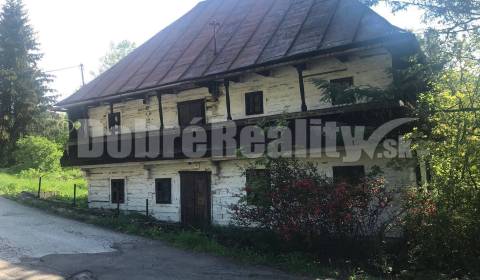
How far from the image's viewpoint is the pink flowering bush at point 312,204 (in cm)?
977

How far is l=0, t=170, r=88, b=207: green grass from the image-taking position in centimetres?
2205

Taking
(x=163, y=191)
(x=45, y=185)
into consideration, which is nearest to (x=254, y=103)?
(x=163, y=191)

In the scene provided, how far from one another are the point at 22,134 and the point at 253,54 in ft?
79.3

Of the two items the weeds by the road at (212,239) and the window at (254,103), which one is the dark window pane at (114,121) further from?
the window at (254,103)

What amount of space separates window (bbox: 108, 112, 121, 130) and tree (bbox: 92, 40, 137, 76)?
1415 inches

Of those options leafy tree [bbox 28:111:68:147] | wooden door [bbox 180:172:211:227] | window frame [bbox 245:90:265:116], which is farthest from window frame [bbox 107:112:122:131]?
leafy tree [bbox 28:111:68:147]

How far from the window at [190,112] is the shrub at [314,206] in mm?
6383

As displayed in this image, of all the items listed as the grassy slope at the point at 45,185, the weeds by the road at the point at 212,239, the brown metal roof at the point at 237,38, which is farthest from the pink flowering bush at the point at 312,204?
the grassy slope at the point at 45,185

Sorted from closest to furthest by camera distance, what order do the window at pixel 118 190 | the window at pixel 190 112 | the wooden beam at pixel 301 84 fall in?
1. the wooden beam at pixel 301 84
2. the window at pixel 190 112
3. the window at pixel 118 190

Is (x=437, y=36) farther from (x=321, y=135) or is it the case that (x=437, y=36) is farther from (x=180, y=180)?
(x=180, y=180)

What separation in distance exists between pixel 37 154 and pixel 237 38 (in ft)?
65.6

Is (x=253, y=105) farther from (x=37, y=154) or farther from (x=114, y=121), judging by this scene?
(x=37, y=154)

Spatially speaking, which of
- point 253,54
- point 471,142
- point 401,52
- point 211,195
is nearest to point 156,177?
point 211,195

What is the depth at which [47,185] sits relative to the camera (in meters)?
24.7
